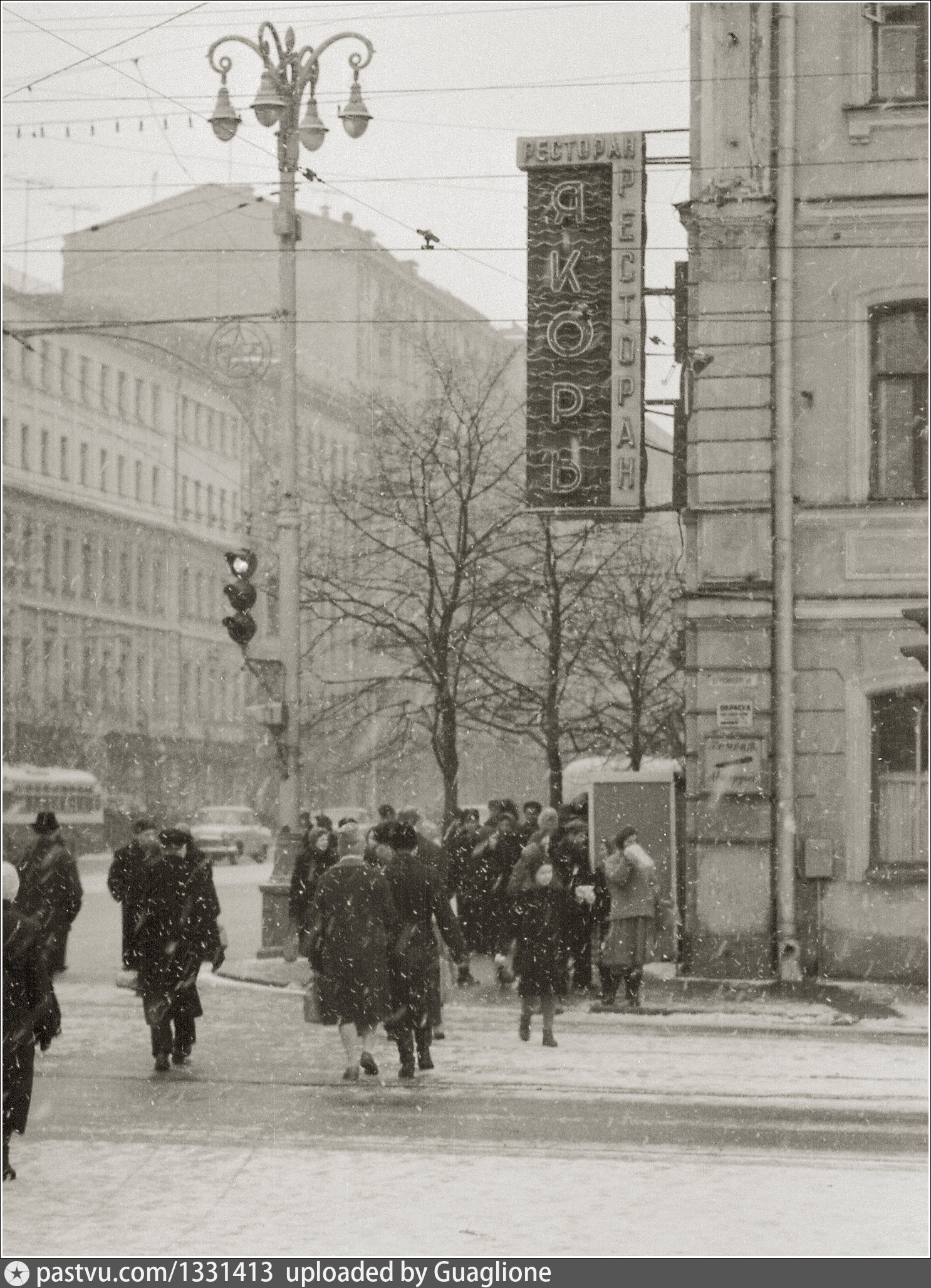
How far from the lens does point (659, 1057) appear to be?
600 inches

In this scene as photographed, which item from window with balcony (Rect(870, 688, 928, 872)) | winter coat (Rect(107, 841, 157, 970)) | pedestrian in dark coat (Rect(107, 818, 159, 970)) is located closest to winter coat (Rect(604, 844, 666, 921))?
window with balcony (Rect(870, 688, 928, 872))

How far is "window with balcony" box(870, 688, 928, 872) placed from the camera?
20.4 metres

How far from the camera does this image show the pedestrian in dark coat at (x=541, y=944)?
613 inches

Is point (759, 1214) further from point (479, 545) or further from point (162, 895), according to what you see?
point (479, 545)

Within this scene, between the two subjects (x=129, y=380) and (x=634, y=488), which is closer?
(x=634, y=488)

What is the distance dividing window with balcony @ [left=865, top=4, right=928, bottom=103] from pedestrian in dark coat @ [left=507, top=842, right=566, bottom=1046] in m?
8.91

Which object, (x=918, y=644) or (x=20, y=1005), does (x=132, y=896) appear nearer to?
(x=20, y=1005)

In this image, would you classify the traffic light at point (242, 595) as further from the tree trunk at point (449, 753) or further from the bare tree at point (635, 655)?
the bare tree at point (635, 655)

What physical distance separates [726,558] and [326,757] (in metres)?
46.9

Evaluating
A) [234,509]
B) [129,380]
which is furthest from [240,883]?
[234,509]

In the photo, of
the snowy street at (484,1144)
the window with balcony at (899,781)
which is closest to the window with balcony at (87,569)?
the window with balcony at (899,781)

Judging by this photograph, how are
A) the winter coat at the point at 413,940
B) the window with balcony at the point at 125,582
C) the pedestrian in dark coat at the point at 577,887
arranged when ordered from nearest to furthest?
the winter coat at the point at 413,940
the pedestrian in dark coat at the point at 577,887
the window with balcony at the point at 125,582

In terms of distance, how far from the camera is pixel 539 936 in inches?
613

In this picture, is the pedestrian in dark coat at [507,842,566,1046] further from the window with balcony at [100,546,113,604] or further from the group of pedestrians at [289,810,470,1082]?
the window with balcony at [100,546,113,604]
